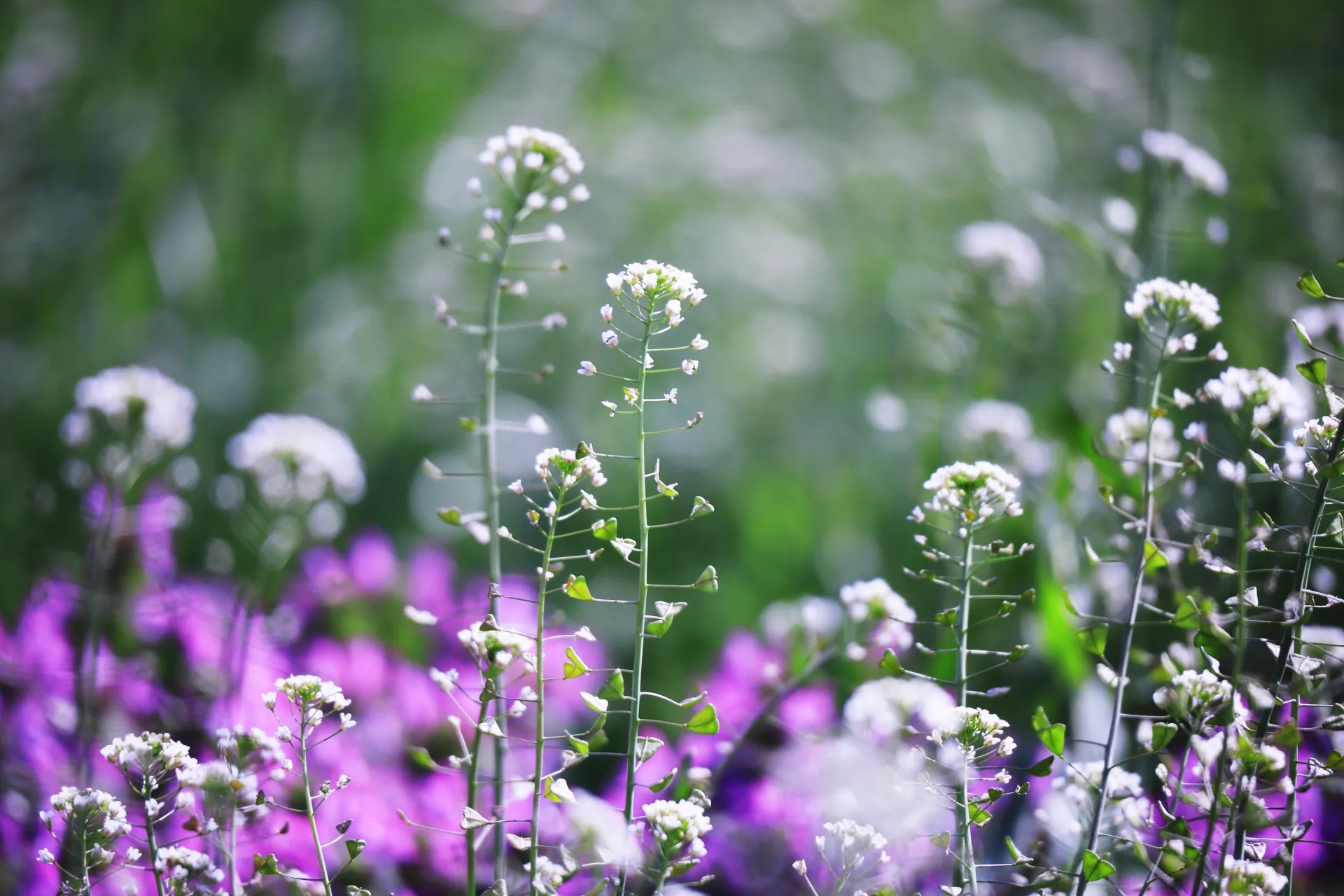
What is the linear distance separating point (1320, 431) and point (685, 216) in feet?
7.31

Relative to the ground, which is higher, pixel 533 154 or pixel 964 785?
pixel 533 154

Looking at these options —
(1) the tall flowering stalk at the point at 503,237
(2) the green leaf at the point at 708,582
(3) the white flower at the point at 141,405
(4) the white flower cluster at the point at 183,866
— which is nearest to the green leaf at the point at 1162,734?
(2) the green leaf at the point at 708,582

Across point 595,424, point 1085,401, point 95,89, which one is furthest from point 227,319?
point 1085,401

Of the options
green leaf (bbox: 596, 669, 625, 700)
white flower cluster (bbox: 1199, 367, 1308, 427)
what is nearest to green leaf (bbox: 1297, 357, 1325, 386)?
white flower cluster (bbox: 1199, 367, 1308, 427)

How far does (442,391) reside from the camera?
5.77 ft

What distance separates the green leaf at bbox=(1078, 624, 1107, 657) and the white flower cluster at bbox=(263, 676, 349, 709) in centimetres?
37

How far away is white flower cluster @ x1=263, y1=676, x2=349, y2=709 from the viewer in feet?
1.46

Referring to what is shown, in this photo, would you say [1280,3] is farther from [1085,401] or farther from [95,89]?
[95,89]

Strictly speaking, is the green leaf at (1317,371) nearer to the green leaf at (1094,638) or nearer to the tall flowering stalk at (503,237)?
the green leaf at (1094,638)

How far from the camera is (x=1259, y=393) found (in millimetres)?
463

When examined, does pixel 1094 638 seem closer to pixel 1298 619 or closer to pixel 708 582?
pixel 1298 619

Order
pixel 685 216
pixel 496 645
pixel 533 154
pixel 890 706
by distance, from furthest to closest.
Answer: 1. pixel 685 216
2. pixel 890 706
3. pixel 533 154
4. pixel 496 645

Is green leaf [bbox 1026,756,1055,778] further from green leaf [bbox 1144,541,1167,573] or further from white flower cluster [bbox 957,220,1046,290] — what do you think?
white flower cluster [bbox 957,220,1046,290]

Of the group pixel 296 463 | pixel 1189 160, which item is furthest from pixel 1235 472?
pixel 296 463
